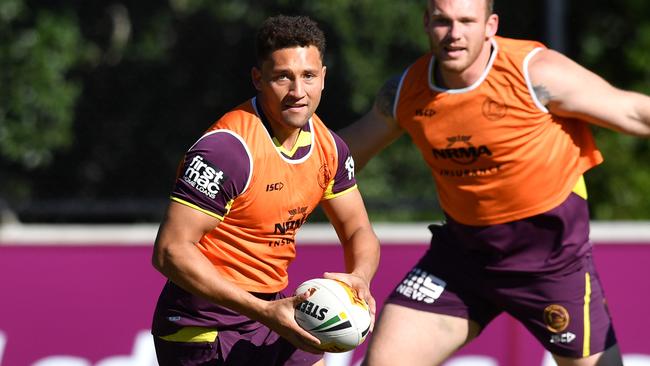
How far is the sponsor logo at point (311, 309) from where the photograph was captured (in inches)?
178

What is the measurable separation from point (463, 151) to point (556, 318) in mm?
900

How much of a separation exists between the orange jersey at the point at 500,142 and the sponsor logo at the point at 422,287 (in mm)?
323

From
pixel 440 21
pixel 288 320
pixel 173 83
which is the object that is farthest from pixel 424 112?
pixel 173 83

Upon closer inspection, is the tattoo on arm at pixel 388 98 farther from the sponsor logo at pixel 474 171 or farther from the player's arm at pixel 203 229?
the player's arm at pixel 203 229

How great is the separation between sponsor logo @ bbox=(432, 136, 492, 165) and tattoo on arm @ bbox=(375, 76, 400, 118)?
0.39 metres

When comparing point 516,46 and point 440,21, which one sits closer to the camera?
point 440,21

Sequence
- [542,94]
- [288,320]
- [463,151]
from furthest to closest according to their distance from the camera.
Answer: [463,151] → [542,94] → [288,320]

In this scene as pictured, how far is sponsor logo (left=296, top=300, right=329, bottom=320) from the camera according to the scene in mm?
4527

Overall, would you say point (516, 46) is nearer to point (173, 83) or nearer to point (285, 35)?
point (285, 35)

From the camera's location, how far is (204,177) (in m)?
4.61

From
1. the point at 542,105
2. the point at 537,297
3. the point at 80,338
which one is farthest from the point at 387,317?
the point at 80,338

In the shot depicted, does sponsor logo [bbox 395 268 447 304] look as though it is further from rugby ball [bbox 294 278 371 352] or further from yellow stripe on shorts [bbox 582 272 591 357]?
rugby ball [bbox 294 278 371 352]

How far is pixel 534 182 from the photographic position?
573 centimetres

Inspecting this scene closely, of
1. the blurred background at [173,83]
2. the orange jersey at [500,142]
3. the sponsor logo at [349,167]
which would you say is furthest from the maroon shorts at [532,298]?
the blurred background at [173,83]
